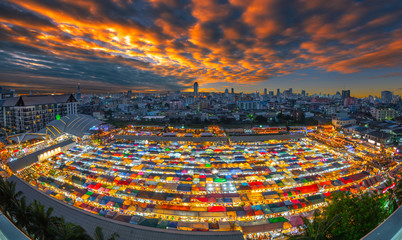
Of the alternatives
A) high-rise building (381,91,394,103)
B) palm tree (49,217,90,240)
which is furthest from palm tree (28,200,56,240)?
high-rise building (381,91,394,103)

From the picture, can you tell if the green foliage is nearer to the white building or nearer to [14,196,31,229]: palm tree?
[14,196,31,229]: palm tree

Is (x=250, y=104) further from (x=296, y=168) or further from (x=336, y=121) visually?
(x=296, y=168)

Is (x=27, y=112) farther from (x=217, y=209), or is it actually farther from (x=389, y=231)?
(x=389, y=231)

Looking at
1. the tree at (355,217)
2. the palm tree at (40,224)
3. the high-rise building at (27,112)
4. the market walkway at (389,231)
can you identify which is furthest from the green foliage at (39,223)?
the high-rise building at (27,112)

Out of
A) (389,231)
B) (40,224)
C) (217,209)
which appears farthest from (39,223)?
(389,231)

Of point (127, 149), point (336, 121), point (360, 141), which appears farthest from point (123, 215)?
point (336, 121)

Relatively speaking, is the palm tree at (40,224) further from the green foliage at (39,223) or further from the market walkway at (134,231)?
the market walkway at (134,231)
